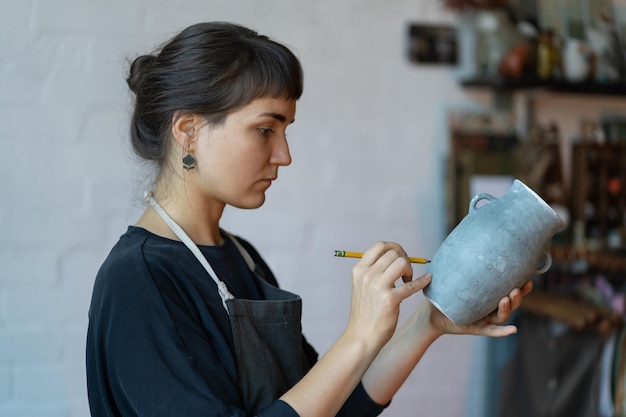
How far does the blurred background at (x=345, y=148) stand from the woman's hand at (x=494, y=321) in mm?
1031

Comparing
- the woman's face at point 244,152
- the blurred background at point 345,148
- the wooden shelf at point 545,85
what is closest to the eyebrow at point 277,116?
the woman's face at point 244,152

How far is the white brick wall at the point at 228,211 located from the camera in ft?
6.49

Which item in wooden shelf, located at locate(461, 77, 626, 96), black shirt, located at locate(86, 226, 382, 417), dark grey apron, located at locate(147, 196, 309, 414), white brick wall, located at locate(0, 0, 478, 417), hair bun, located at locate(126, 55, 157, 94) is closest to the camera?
black shirt, located at locate(86, 226, 382, 417)

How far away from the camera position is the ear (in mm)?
1087

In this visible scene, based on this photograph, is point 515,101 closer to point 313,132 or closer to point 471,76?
point 471,76

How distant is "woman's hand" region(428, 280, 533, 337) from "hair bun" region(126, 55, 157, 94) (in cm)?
58

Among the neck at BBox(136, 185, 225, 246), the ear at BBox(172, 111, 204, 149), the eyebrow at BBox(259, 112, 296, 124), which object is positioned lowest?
the neck at BBox(136, 185, 225, 246)

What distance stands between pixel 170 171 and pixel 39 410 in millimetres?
1169

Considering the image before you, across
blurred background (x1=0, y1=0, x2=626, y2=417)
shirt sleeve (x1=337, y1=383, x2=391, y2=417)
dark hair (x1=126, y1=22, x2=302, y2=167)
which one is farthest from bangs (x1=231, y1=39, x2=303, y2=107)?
blurred background (x1=0, y1=0, x2=626, y2=417)

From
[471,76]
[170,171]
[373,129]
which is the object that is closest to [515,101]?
[471,76]

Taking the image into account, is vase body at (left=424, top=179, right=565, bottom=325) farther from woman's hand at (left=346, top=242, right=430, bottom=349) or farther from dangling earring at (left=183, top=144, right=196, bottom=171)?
dangling earring at (left=183, top=144, right=196, bottom=171)

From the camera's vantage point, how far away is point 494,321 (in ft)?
3.74

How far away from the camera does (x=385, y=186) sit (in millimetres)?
2479

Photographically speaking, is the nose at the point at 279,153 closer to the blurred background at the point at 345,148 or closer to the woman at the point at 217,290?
the woman at the point at 217,290
